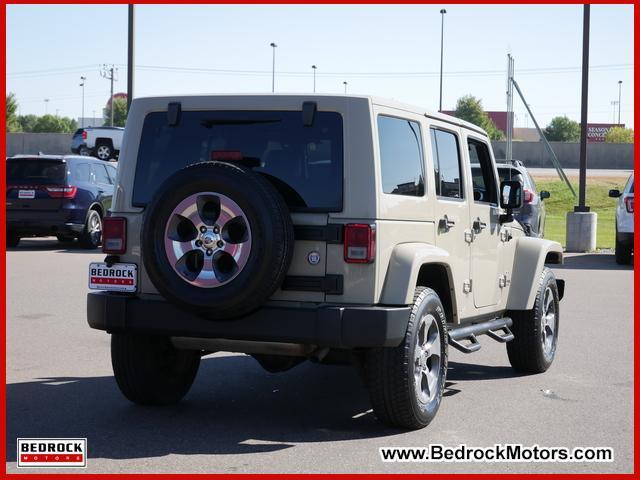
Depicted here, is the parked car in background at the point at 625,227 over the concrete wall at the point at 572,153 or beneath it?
beneath

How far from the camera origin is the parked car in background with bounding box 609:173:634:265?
18.5 meters

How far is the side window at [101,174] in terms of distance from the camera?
20891mm

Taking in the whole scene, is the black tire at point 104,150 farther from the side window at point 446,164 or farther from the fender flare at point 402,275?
the fender flare at point 402,275

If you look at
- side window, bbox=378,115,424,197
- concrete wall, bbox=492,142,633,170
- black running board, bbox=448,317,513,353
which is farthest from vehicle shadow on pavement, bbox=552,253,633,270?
concrete wall, bbox=492,142,633,170

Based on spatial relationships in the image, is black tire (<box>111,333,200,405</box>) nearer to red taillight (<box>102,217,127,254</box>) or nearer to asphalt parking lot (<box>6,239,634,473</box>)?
asphalt parking lot (<box>6,239,634,473</box>)

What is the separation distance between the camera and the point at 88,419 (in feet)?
21.1

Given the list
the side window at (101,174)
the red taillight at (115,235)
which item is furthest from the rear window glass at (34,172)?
the red taillight at (115,235)

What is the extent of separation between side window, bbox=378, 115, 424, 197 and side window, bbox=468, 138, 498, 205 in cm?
125

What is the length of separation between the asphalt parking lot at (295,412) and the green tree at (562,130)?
135 meters

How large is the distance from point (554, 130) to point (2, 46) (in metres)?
140

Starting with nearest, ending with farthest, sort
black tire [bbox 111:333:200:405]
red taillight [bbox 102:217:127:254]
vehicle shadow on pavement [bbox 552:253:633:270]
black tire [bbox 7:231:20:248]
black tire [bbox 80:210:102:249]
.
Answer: red taillight [bbox 102:217:127:254]
black tire [bbox 111:333:200:405]
vehicle shadow on pavement [bbox 552:253:633:270]
black tire [bbox 80:210:102:249]
black tire [bbox 7:231:20:248]

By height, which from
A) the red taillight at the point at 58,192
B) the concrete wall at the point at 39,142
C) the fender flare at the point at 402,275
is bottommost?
the fender flare at the point at 402,275

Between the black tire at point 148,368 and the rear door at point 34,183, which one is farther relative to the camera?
the rear door at point 34,183

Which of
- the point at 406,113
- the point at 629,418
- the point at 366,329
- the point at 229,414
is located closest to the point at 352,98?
the point at 406,113
